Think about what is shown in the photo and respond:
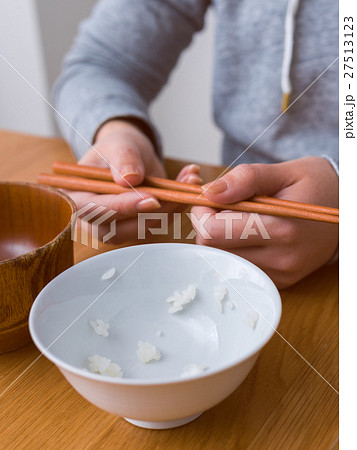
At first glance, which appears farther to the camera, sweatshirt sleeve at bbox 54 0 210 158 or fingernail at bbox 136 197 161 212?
sweatshirt sleeve at bbox 54 0 210 158

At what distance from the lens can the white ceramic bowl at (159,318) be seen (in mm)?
328

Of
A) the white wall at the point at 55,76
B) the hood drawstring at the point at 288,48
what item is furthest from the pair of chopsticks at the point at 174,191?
the white wall at the point at 55,76

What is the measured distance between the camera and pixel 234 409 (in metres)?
0.38

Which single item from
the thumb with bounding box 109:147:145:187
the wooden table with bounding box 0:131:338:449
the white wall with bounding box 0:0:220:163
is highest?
the thumb with bounding box 109:147:145:187

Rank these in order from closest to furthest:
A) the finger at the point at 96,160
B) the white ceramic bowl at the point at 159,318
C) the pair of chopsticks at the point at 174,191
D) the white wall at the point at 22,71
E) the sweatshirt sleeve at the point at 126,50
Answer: the white ceramic bowl at the point at 159,318
the pair of chopsticks at the point at 174,191
the finger at the point at 96,160
the sweatshirt sleeve at the point at 126,50
the white wall at the point at 22,71

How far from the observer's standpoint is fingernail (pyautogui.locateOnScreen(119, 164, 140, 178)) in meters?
0.54

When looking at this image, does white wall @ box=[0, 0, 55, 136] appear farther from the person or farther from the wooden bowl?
the wooden bowl

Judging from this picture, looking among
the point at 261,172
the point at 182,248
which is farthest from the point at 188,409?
the point at 261,172

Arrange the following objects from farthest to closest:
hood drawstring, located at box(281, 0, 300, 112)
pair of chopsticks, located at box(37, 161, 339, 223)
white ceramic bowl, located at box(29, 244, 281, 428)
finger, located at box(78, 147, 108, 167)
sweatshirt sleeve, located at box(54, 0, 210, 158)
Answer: sweatshirt sleeve, located at box(54, 0, 210, 158), hood drawstring, located at box(281, 0, 300, 112), finger, located at box(78, 147, 108, 167), pair of chopsticks, located at box(37, 161, 339, 223), white ceramic bowl, located at box(29, 244, 281, 428)

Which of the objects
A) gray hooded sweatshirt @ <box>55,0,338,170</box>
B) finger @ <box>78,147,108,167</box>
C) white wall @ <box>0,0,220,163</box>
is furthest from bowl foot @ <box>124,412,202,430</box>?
white wall @ <box>0,0,220,163</box>

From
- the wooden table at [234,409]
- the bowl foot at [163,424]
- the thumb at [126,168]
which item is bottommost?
the wooden table at [234,409]

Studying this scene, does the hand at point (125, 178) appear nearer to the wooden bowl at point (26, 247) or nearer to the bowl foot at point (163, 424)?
the wooden bowl at point (26, 247)

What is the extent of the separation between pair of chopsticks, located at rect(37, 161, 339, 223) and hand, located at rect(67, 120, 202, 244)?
0.4 inches

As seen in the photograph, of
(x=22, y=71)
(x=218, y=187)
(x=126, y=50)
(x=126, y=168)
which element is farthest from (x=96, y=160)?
(x=22, y=71)
